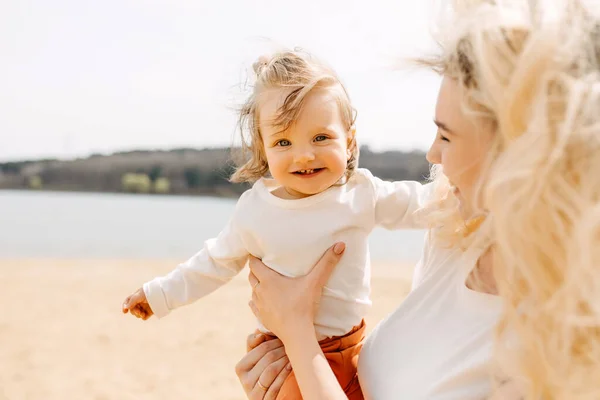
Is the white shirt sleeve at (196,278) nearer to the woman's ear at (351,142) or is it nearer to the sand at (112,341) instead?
the woman's ear at (351,142)

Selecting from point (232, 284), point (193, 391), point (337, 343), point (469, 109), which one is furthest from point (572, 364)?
point (232, 284)

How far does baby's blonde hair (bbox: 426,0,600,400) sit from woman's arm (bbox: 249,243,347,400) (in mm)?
603

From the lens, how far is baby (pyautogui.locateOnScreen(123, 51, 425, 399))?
2275 mm

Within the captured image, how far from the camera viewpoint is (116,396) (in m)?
6.48

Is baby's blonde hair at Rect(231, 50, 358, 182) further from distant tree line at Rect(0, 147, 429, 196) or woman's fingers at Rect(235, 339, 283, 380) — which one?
distant tree line at Rect(0, 147, 429, 196)

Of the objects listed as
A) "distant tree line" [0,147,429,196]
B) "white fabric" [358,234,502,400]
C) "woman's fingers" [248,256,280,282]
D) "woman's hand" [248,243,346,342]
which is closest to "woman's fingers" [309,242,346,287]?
"woman's hand" [248,243,346,342]

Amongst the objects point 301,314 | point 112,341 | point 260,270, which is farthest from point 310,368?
point 112,341

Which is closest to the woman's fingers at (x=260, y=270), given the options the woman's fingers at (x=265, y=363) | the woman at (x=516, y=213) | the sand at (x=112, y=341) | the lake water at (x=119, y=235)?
the woman's fingers at (x=265, y=363)

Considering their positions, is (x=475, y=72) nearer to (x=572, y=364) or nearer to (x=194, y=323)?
(x=572, y=364)

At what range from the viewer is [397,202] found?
2402 mm

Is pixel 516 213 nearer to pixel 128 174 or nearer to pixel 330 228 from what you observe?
pixel 330 228

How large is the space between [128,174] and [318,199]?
41.2 metres

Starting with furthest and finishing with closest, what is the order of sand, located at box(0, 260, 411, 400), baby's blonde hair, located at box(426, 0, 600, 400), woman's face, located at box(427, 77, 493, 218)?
sand, located at box(0, 260, 411, 400) → woman's face, located at box(427, 77, 493, 218) → baby's blonde hair, located at box(426, 0, 600, 400)

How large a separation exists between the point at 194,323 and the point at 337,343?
7.38 metres
